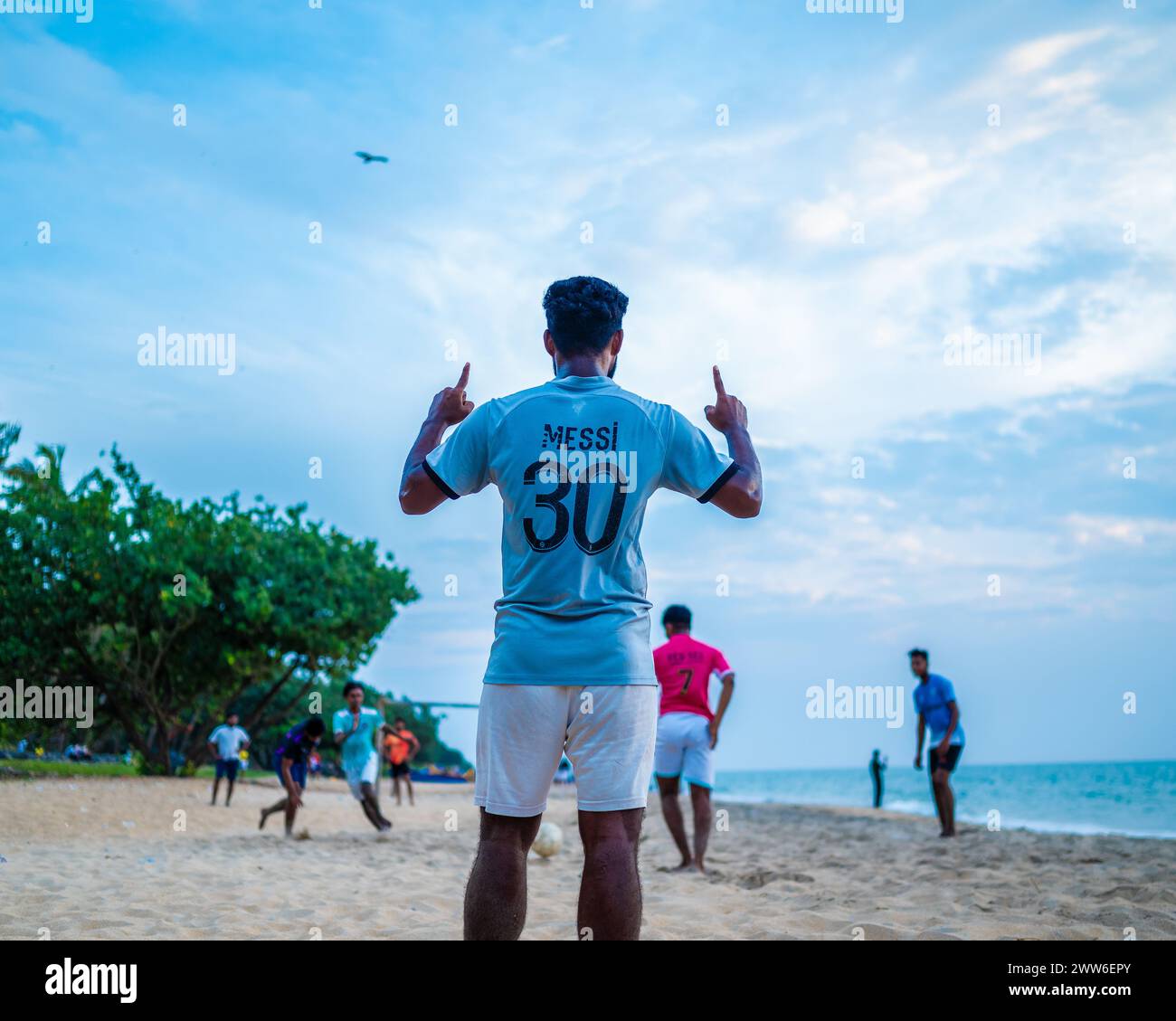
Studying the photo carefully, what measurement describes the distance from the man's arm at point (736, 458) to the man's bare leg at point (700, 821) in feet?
18.8

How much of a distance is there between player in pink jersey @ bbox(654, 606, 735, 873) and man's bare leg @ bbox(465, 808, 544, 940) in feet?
17.8

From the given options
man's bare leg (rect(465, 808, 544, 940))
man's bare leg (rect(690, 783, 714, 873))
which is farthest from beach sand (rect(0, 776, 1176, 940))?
man's bare leg (rect(465, 808, 544, 940))

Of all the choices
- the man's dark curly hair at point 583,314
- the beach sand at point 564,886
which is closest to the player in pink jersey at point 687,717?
the beach sand at point 564,886

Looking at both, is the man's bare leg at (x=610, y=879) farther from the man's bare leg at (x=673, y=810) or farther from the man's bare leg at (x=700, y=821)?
the man's bare leg at (x=700, y=821)

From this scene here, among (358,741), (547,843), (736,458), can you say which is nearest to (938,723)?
(547,843)

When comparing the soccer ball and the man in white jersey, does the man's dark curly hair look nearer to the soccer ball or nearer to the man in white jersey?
the man in white jersey

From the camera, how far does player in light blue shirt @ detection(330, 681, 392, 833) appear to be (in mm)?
11719

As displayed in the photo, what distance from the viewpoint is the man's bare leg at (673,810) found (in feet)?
26.5

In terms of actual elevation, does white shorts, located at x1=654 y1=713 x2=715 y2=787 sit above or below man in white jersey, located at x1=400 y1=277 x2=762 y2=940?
below

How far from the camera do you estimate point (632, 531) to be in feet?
9.18

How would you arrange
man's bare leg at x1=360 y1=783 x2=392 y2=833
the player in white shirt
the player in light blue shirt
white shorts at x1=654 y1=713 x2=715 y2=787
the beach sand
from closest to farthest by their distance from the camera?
the beach sand
white shorts at x1=654 y1=713 x2=715 y2=787
the player in light blue shirt
man's bare leg at x1=360 y1=783 x2=392 y2=833
the player in white shirt
